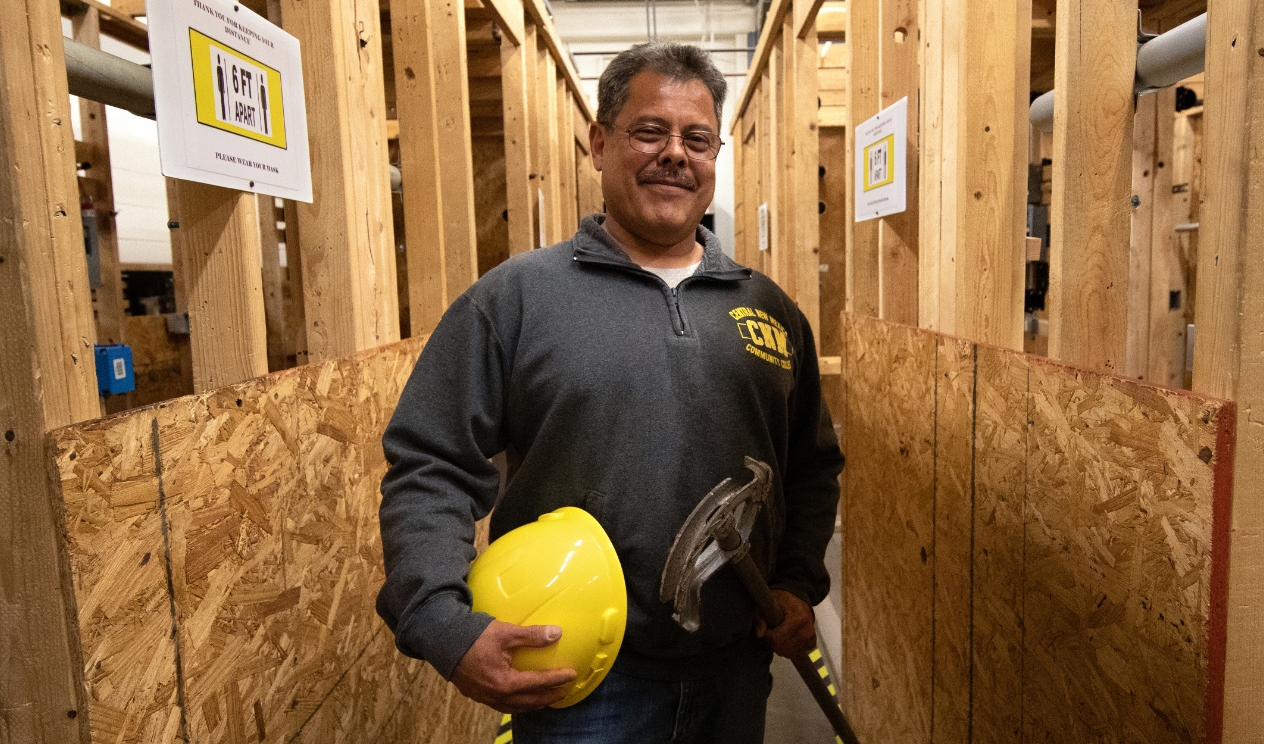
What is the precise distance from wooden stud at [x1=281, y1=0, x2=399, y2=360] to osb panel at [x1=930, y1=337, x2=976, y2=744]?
4.71 ft

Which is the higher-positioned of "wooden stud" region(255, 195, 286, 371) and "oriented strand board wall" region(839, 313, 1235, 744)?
"wooden stud" region(255, 195, 286, 371)

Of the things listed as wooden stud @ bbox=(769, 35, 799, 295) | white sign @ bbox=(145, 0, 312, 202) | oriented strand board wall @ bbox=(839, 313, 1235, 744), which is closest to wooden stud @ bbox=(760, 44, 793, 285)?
wooden stud @ bbox=(769, 35, 799, 295)

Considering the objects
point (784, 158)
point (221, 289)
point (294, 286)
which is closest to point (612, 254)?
point (221, 289)

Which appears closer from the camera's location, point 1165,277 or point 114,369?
point 114,369

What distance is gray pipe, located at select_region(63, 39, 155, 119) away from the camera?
1.25 metres

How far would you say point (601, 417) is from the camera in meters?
1.42

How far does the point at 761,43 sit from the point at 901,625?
376cm

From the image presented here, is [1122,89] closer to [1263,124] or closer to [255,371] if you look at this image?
[1263,124]

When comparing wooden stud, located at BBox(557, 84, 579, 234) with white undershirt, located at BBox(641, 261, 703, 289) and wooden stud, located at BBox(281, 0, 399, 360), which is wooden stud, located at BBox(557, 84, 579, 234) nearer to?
wooden stud, located at BBox(281, 0, 399, 360)

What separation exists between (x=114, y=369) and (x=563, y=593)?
289cm

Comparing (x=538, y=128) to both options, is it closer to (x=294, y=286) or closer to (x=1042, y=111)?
(x=294, y=286)

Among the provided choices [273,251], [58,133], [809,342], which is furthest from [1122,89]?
[273,251]

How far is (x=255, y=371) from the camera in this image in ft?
4.69

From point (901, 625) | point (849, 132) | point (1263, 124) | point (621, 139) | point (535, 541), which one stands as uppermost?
point (849, 132)
